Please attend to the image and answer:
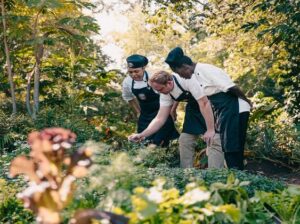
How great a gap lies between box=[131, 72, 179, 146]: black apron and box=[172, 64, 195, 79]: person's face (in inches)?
45.6

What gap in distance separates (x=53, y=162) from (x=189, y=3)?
711cm

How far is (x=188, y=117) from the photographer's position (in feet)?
16.8

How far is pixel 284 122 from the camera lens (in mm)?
8453

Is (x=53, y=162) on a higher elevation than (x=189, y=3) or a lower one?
lower

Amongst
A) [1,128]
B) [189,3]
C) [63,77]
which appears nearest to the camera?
[1,128]

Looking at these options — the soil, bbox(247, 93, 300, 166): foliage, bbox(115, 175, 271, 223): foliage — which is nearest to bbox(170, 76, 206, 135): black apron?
the soil

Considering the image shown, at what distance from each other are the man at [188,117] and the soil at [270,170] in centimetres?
203

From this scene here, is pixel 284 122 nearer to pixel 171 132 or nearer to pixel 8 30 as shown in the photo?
pixel 171 132

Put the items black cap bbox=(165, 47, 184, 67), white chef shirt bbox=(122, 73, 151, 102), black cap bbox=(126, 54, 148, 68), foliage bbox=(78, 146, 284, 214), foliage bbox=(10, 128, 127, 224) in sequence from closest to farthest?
foliage bbox=(10, 128, 127, 224) < foliage bbox=(78, 146, 284, 214) < black cap bbox=(165, 47, 184, 67) < black cap bbox=(126, 54, 148, 68) < white chef shirt bbox=(122, 73, 151, 102)

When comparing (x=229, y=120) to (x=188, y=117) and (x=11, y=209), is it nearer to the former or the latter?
(x=188, y=117)

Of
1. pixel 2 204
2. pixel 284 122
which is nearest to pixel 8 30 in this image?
pixel 284 122

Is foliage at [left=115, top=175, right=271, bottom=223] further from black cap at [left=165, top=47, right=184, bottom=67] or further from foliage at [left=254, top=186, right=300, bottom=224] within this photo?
black cap at [left=165, top=47, right=184, bottom=67]

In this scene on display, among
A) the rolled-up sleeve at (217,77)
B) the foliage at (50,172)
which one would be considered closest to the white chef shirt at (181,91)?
the rolled-up sleeve at (217,77)

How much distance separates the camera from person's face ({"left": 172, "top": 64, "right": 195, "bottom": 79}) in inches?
178
